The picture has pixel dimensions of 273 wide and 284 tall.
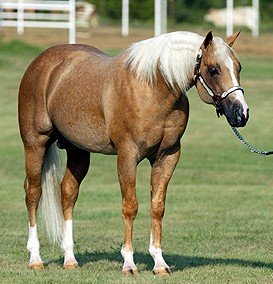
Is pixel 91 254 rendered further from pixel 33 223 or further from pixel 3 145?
pixel 3 145

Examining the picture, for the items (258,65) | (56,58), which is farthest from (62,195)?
(258,65)

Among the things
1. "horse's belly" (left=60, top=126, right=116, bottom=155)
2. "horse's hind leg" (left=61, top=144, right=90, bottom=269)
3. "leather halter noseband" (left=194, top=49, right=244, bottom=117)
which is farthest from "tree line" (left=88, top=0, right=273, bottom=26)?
"leather halter noseband" (left=194, top=49, right=244, bottom=117)

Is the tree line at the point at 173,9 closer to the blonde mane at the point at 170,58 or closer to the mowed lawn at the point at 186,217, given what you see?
the mowed lawn at the point at 186,217

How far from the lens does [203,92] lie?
27.3 feet

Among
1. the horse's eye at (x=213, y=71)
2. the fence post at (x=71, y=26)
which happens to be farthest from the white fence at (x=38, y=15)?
the horse's eye at (x=213, y=71)

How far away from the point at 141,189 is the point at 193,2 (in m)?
31.0

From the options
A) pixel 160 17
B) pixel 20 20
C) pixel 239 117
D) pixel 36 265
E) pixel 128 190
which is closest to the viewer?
pixel 239 117

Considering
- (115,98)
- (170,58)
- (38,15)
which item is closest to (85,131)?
(115,98)

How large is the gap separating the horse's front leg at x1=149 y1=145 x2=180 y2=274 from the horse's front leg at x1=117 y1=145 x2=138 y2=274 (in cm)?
23

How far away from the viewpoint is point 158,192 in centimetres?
888

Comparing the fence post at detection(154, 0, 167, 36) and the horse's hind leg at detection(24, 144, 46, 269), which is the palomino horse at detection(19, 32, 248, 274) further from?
the fence post at detection(154, 0, 167, 36)

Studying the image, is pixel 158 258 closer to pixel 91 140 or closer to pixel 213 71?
pixel 91 140

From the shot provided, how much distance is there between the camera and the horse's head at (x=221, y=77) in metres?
8.07

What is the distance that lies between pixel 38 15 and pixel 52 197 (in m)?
30.9
